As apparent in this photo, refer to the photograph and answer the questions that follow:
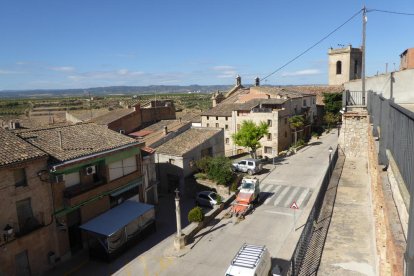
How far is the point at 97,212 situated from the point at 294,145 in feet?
112

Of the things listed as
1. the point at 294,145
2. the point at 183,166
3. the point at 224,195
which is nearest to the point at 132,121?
the point at 183,166

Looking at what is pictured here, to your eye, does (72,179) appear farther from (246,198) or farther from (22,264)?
(246,198)

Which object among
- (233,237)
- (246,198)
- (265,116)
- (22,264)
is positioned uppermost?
(265,116)

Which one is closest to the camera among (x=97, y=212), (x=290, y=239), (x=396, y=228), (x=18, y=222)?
(x=396, y=228)

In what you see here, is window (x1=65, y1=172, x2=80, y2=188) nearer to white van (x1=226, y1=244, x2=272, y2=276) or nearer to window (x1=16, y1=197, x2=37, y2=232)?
window (x1=16, y1=197, x2=37, y2=232)

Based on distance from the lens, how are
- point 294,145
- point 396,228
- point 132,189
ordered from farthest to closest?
point 294,145 < point 132,189 < point 396,228

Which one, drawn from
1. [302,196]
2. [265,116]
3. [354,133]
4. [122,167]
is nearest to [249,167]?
[302,196]

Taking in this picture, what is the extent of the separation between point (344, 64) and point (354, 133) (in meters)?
44.3

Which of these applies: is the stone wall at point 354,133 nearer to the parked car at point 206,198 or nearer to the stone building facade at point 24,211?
the parked car at point 206,198

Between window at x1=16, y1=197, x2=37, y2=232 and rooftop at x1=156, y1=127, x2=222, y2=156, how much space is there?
14.4 metres

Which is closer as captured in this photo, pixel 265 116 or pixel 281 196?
pixel 281 196

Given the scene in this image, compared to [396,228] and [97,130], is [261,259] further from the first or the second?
[97,130]

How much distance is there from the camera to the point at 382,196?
24.2ft

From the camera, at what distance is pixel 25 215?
17.5 metres
